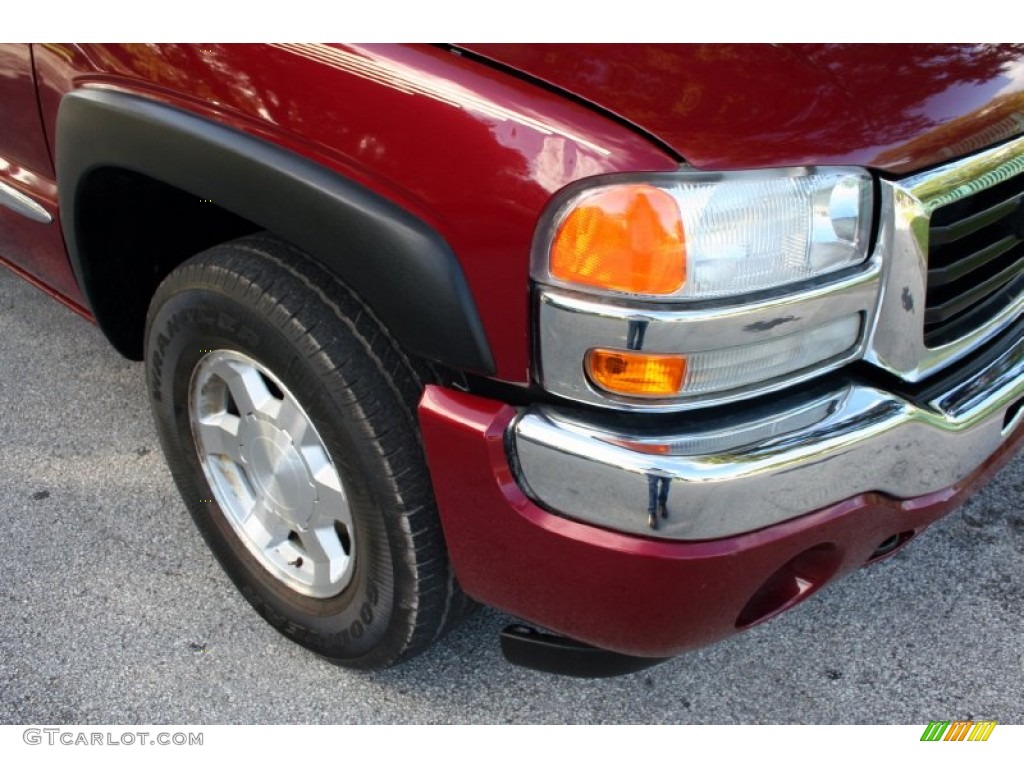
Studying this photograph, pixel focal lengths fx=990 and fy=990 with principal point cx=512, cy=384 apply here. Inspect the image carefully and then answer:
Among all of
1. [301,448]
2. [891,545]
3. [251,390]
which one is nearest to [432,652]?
[301,448]

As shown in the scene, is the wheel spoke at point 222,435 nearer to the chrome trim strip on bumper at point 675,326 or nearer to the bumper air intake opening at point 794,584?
the chrome trim strip on bumper at point 675,326

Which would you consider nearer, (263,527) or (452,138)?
(452,138)

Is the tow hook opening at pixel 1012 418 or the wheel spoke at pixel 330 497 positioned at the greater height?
the tow hook opening at pixel 1012 418

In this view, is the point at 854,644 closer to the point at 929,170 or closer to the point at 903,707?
the point at 903,707

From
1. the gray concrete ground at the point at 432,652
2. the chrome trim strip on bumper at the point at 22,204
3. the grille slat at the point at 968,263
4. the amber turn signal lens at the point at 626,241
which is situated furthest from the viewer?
the chrome trim strip on bumper at the point at 22,204

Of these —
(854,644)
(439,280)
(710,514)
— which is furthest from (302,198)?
(854,644)

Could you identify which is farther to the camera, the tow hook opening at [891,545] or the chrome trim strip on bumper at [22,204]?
the chrome trim strip on bumper at [22,204]

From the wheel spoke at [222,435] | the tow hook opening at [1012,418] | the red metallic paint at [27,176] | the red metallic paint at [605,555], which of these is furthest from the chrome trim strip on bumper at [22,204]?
the tow hook opening at [1012,418]

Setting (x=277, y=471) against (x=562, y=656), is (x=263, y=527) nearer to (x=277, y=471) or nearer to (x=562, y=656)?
(x=277, y=471)

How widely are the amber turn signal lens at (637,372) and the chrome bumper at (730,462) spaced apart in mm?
65

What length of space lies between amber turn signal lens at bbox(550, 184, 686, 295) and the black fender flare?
7.2 inches

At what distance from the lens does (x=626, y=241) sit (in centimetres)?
134

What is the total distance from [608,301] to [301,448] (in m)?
0.74

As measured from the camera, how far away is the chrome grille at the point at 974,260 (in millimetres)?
1579
